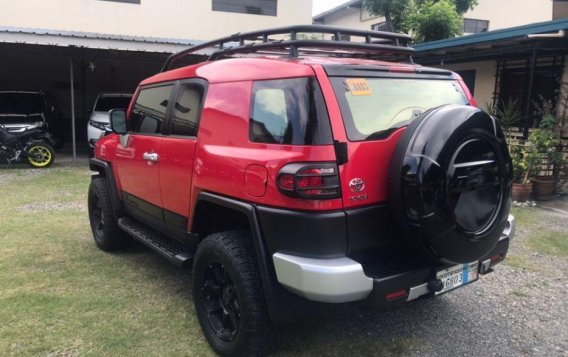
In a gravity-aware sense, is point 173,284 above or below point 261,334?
below

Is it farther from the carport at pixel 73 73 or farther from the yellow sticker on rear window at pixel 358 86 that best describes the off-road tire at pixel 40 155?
the yellow sticker on rear window at pixel 358 86

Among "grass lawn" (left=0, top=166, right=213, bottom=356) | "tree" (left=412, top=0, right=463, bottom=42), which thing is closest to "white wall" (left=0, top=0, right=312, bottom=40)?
"tree" (left=412, top=0, right=463, bottom=42)

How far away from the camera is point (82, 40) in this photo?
1052cm

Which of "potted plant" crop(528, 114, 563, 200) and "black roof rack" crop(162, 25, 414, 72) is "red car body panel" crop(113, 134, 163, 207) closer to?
"black roof rack" crop(162, 25, 414, 72)

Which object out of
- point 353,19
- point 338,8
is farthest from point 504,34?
point 353,19

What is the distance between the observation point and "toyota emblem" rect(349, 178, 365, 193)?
8.18 feet

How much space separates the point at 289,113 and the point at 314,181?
0.43 m

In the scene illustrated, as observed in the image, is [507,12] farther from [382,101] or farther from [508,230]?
[382,101]

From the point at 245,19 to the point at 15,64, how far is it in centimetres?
810

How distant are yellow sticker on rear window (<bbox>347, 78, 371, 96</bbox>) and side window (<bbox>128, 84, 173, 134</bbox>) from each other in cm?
167

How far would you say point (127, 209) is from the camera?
4.54 meters

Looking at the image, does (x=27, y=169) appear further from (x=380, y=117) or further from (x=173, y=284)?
(x=380, y=117)

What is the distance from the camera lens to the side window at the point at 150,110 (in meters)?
3.83

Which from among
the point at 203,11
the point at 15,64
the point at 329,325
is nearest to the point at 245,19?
the point at 203,11
